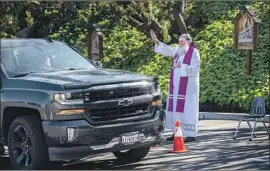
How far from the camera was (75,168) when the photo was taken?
748 centimetres

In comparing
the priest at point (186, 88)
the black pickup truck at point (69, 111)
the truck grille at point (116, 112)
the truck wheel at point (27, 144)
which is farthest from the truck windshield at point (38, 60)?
the priest at point (186, 88)

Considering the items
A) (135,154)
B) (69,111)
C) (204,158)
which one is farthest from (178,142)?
(69,111)

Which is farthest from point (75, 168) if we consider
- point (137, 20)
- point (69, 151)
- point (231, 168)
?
point (137, 20)

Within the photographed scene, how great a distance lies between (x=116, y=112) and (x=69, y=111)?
65 centimetres

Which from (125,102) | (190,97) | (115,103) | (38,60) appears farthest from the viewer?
(190,97)

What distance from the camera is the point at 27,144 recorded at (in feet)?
22.5

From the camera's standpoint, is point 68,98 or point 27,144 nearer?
point 68,98

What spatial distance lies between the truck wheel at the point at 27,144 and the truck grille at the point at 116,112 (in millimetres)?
714

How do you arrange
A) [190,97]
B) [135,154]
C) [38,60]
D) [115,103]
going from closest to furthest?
[115,103] → [38,60] → [135,154] → [190,97]

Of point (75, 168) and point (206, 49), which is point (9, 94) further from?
point (206, 49)

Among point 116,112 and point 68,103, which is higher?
point 68,103

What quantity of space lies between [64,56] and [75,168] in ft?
5.62

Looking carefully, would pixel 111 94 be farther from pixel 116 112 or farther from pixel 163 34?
pixel 163 34

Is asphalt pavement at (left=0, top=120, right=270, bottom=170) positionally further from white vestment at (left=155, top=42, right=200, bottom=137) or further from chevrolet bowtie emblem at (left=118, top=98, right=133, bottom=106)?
chevrolet bowtie emblem at (left=118, top=98, right=133, bottom=106)
